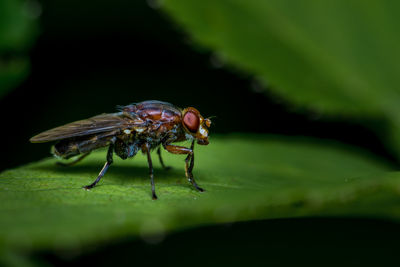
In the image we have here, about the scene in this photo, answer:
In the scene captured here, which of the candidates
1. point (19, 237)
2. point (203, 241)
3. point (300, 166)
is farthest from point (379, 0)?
point (19, 237)

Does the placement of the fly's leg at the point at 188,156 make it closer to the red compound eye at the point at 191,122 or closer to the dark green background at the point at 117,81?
the red compound eye at the point at 191,122

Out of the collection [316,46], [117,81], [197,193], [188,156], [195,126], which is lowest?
[197,193]

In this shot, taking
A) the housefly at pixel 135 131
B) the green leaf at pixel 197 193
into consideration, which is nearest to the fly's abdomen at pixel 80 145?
the housefly at pixel 135 131

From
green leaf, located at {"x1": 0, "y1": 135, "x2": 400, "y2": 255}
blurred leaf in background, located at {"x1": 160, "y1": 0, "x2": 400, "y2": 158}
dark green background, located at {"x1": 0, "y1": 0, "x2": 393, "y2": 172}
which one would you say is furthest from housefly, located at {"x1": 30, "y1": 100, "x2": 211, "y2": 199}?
dark green background, located at {"x1": 0, "y1": 0, "x2": 393, "y2": 172}

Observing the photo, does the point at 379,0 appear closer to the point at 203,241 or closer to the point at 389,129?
the point at 389,129

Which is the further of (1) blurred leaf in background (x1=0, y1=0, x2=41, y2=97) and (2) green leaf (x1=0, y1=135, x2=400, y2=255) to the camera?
(1) blurred leaf in background (x1=0, y1=0, x2=41, y2=97)

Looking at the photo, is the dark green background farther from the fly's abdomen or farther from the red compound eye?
the red compound eye

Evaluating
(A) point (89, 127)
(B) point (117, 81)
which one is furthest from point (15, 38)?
(B) point (117, 81)

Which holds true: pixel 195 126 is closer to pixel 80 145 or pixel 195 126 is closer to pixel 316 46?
pixel 80 145
